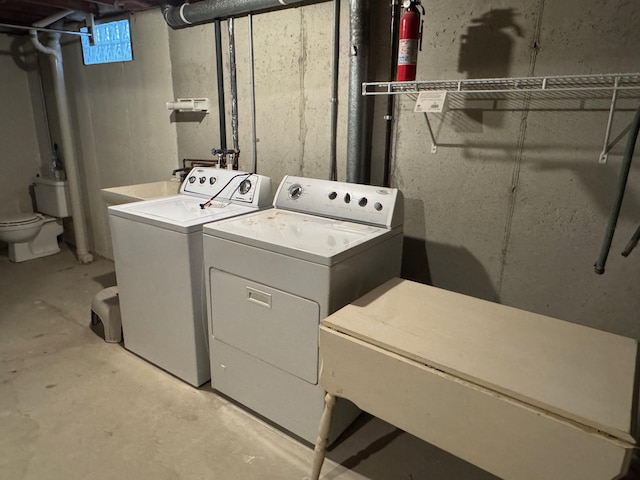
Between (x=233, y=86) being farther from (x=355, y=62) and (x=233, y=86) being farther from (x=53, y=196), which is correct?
(x=53, y=196)

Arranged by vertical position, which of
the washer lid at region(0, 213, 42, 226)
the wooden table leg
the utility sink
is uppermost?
the utility sink

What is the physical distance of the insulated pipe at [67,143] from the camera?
11.5ft

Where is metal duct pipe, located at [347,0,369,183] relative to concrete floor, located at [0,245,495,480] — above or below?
above

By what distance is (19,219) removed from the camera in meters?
3.79

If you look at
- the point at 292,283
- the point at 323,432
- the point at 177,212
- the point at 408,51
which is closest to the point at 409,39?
the point at 408,51

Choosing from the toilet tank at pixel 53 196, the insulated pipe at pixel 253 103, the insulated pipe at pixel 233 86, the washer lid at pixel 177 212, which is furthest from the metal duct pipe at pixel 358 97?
the toilet tank at pixel 53 196

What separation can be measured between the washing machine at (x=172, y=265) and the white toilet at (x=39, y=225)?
2.14 meters

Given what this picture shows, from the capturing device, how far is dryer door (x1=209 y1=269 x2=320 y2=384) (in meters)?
1.61

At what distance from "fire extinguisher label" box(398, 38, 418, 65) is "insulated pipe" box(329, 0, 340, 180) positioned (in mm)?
543

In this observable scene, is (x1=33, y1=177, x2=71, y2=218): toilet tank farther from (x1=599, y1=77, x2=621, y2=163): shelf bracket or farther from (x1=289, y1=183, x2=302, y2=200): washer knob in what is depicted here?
(x1=599, y1=77, x2=621, y2=163): shelf bracket

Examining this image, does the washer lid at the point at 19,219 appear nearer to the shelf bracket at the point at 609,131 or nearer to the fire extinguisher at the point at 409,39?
the fire extinguisher at the point at 409,39

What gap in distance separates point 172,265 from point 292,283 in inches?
29.0

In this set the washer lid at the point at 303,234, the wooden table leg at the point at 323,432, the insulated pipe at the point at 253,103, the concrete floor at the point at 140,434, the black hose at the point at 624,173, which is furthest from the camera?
the insulated pipe at the point at 253,103

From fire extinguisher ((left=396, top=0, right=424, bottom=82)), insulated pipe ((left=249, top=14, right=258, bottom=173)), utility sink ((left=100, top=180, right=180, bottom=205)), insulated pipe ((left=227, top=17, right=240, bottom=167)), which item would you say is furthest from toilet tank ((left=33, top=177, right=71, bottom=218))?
fire extinguisher ((left=396, top=0, right=424, bottom=82))
